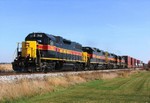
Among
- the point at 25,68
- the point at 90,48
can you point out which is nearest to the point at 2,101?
the point at 25,68

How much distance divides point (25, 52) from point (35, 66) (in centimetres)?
176

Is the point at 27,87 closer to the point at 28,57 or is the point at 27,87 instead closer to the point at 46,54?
the point at 28,57

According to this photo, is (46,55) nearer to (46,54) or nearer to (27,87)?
(46,54)

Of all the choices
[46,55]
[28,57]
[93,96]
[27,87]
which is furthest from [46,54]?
[93,96]

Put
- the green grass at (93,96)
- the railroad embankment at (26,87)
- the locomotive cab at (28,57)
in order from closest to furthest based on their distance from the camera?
1. the green grass at (93,96)
2. the railroad embankment at (26,87)
3. the locomotive cab at (28,57)

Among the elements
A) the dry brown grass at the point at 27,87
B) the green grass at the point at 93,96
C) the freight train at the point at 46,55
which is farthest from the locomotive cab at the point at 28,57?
the green grass at the point at 93,96

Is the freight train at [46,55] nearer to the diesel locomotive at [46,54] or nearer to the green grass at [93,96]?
the diesel locomotive at [46,54]

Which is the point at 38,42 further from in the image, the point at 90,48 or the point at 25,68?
the point at 90,48

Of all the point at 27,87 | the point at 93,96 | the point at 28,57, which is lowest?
the point at 93,96

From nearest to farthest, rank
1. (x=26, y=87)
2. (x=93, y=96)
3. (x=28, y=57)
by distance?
1. (x=93, y=96)
2. (x=26, y=87)
3. (x=28, y=57)

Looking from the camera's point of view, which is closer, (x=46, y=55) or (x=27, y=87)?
(x=27, y=87)

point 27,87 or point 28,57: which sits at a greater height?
point 28,57

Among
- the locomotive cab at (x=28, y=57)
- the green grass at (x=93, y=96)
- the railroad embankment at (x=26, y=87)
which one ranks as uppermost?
the locomotive cab at (x=28, y=57)

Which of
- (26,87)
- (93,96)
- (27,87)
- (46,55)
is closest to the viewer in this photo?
(93,96)
